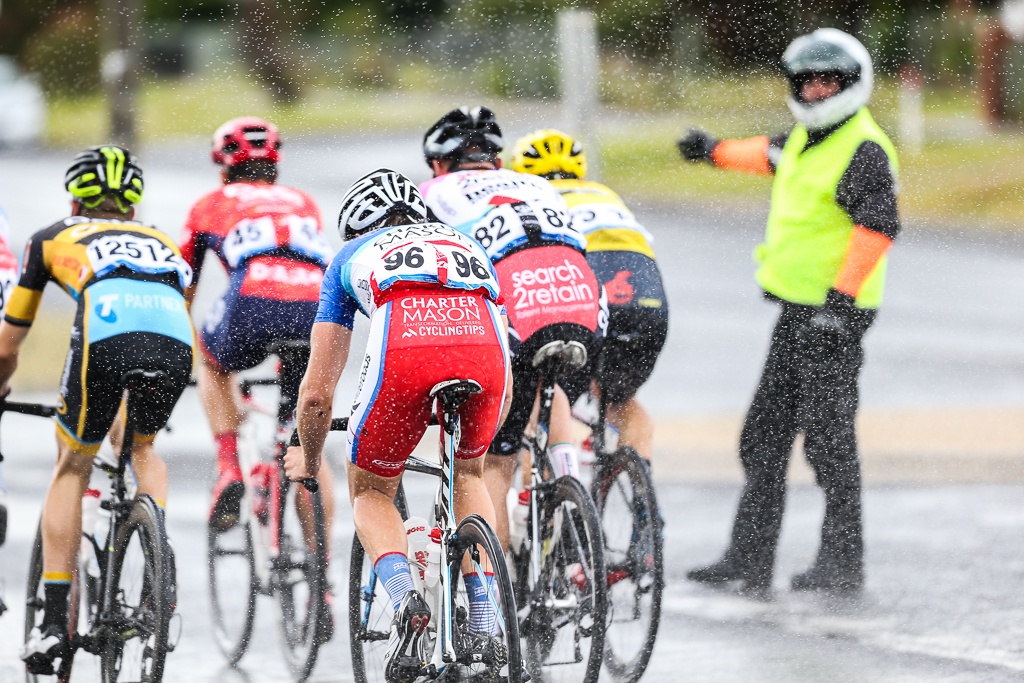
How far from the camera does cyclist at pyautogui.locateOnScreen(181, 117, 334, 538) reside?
651 centimetres

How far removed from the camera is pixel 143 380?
5.56 metres

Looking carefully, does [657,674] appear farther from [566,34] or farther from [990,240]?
[990,240]

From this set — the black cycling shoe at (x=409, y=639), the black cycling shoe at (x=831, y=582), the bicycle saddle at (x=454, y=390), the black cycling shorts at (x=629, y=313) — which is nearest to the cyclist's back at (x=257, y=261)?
the black cycling shorts at (x=629, y=313)

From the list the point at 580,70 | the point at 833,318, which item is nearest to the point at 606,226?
the point at 833,318

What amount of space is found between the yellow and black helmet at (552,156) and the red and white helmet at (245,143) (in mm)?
1041

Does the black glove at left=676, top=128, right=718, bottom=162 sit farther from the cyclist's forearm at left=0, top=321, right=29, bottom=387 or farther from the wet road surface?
the cyclist's forearm at left=0, top=321, right=29, bottom=387

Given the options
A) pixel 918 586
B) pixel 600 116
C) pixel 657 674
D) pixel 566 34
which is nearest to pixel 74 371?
pixel 657 674

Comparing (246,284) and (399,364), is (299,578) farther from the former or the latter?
(399,364)

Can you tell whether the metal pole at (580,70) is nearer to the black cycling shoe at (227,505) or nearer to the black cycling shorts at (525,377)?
the black cycling shoe at (227,505)

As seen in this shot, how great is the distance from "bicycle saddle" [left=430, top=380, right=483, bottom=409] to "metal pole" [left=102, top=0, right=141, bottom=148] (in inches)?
451

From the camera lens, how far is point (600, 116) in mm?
23875

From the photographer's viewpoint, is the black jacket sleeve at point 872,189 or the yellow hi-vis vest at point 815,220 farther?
the yellow hi-vis vest at point 815,220

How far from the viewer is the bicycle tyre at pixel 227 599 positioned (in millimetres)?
6449

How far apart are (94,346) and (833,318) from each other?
10.3 ft
